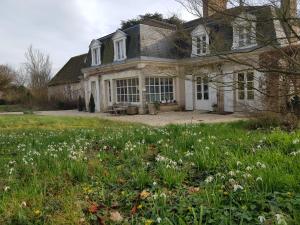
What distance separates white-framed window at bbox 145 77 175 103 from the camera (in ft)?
69.7

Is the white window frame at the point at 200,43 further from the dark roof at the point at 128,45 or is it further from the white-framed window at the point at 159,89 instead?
the white-framed window at the point at 159,89

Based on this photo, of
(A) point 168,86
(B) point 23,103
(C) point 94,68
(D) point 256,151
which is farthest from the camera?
(B) point 23,103

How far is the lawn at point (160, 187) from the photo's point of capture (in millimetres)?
2494

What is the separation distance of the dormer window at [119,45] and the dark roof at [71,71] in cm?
1085

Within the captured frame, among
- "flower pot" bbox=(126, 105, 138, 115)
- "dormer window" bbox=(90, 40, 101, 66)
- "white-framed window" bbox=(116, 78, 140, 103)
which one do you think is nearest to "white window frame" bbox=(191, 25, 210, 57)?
"flower pot" bbox=(126, 105, 138, 115)

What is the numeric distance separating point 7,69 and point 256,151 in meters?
42.7

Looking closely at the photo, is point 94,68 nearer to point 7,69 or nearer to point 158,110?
point 158,110

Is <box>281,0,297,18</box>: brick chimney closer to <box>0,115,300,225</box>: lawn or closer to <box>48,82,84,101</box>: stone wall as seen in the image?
<box>0,115,300,225</box>: lawn

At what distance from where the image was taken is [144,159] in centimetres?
461

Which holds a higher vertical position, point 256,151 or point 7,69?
point 7,69

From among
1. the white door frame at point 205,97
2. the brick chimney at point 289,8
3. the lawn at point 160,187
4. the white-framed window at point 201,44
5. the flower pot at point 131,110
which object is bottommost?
the lawn at point 160,187

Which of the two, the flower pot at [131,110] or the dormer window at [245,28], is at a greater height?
the dormer window at [245,28]

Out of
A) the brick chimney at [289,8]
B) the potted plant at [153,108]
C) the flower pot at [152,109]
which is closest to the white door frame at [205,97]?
the potted plant at [153,108]

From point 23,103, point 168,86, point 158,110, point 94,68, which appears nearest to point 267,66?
point 158,110
